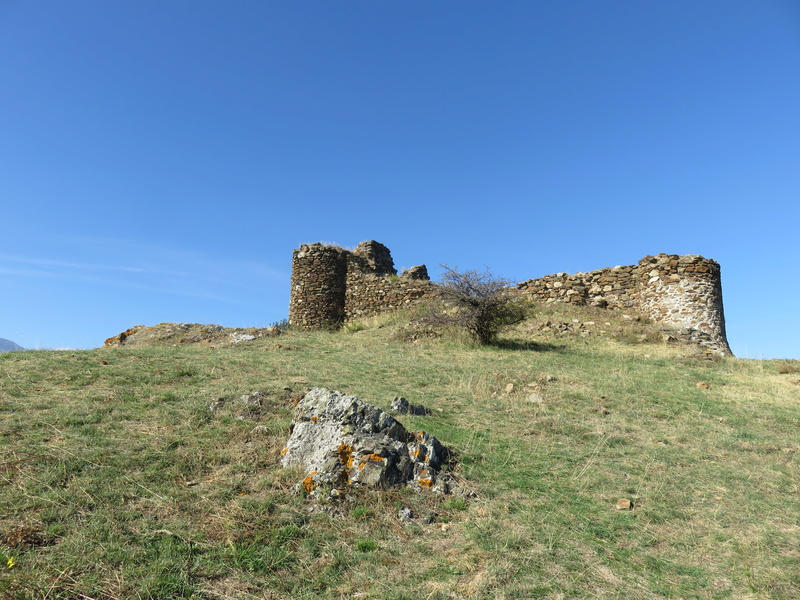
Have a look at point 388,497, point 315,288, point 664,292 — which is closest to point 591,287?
point 664,292

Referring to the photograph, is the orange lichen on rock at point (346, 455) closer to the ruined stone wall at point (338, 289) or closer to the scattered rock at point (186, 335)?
the scattered rock at point (186, 335)

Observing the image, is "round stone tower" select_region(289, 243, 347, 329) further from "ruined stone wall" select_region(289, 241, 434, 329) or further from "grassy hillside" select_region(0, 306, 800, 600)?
"grassy hillside" select_region(0, 306, 800, 600)

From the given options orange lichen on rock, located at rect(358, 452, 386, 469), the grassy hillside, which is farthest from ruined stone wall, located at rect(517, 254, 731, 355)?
orange lichen on rock, located at rect(358, 452, 386, 469)

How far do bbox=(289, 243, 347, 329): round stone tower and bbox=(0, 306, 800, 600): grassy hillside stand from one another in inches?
434

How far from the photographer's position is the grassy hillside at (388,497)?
3779mm

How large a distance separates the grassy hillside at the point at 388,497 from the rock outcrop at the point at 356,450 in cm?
24

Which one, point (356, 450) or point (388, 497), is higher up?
point (356, 450)

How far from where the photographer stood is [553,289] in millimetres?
19359

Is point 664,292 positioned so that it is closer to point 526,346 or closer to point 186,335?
point 526,346

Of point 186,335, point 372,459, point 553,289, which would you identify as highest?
point 553,289

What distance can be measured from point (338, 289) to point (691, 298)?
13025 mm

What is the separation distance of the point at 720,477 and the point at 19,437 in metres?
8.20

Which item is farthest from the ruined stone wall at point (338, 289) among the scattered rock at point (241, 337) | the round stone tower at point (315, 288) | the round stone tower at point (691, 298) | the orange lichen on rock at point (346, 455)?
the orange lichen on rock at point (346, 455)

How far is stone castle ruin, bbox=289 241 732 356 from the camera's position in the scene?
16.3 meters
